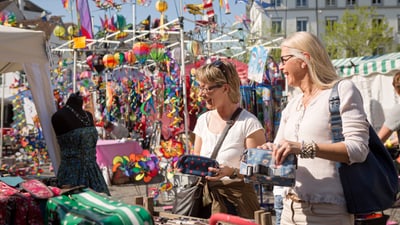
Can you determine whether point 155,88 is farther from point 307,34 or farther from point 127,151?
point 307,34

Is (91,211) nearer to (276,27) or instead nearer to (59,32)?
(59,32)

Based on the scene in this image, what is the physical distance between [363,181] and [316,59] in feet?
1.59

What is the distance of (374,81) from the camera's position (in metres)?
10.5

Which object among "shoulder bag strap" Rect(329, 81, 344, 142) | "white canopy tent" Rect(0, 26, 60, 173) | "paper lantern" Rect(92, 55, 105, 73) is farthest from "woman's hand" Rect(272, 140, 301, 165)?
"paper lantern" Rect(92, 55, 105, 73)

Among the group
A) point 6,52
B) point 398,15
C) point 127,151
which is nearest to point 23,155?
point 127,151

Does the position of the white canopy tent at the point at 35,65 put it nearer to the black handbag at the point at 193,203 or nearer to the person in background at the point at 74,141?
the person in background at the point at 74,141

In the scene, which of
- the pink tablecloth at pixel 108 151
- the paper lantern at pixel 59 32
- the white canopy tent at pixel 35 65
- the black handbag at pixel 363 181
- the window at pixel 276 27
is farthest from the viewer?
the window at pixel 276 27

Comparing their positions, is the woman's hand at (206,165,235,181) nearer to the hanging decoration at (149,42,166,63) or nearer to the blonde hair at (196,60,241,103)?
the blonde hair at (196,60,241,103)

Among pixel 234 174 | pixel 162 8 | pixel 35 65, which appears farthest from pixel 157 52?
pixel 234 174

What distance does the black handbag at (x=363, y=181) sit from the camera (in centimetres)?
190

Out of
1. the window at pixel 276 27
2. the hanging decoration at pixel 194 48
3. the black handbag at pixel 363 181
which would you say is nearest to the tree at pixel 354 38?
the window at pixel 276 27

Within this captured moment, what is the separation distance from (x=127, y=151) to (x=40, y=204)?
8.02 m

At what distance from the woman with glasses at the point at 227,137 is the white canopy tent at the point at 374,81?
805cm

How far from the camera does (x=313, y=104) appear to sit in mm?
2023
